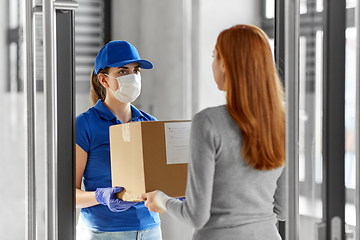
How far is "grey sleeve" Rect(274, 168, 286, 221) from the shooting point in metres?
1.17

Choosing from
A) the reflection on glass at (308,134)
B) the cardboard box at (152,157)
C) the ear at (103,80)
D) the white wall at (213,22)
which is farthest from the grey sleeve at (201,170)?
the white wall at (213,22)

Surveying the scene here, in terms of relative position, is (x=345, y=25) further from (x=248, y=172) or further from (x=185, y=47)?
(x=185, y=47)

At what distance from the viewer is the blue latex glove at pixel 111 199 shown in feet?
4.33

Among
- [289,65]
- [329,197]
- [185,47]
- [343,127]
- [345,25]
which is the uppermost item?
[185,47]

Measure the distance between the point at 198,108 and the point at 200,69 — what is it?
250 mm

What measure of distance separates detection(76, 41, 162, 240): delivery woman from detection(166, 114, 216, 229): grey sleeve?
0.44 meters

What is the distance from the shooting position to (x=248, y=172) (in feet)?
3.33

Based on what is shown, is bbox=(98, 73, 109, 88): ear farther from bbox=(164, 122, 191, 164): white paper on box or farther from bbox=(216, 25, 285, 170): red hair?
bbox=(216, 25, 285, 170): red hair

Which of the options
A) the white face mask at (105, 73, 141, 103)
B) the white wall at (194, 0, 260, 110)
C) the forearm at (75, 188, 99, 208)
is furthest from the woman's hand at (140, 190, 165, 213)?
the white wall at (194, 0, 260, 110)

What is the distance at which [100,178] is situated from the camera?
146cm

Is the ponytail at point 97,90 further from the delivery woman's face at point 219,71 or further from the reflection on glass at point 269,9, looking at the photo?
the reflection on glass at point 269,9

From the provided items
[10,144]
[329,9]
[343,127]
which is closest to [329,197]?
[343,127]

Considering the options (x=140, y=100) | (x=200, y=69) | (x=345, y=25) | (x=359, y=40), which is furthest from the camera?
(x=140, y=100)

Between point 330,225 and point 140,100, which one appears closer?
point 330,225
